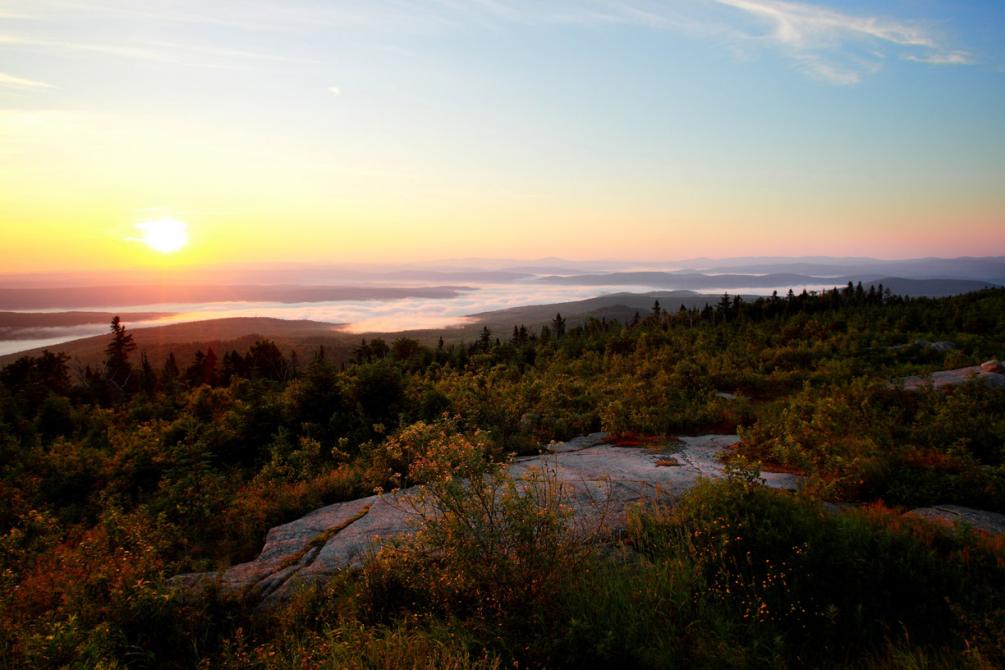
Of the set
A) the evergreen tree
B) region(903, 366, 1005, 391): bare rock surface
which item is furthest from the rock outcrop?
the evergreen tree

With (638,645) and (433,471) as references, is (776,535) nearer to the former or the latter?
(638,645)

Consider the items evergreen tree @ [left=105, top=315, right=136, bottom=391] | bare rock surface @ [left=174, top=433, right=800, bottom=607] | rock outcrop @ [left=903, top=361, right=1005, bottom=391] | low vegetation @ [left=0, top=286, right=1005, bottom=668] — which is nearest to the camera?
low vegetation @ [left=0, top=286, right=1005, bottom=668]

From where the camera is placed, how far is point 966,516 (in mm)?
6418

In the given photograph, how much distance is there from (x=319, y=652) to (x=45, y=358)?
42927 mm

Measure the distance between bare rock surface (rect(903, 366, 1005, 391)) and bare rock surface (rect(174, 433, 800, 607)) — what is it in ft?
21.2

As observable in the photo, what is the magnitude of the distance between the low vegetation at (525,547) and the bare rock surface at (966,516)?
28 centimetres

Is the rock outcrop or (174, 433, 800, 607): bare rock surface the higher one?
the rock outcrop

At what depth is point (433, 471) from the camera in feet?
16.1

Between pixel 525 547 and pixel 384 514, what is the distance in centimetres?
345

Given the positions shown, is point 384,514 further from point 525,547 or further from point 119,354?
point 119,354

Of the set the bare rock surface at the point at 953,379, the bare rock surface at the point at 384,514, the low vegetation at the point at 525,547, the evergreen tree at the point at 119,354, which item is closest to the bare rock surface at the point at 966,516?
the low vegetation at the point at 525,547

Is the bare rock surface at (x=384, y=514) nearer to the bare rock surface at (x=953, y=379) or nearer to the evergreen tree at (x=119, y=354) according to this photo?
the bare rock surface at (x=953, y=379)

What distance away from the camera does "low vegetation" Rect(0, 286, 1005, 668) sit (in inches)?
167

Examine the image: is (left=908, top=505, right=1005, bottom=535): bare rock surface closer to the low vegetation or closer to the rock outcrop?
the low vegetation
